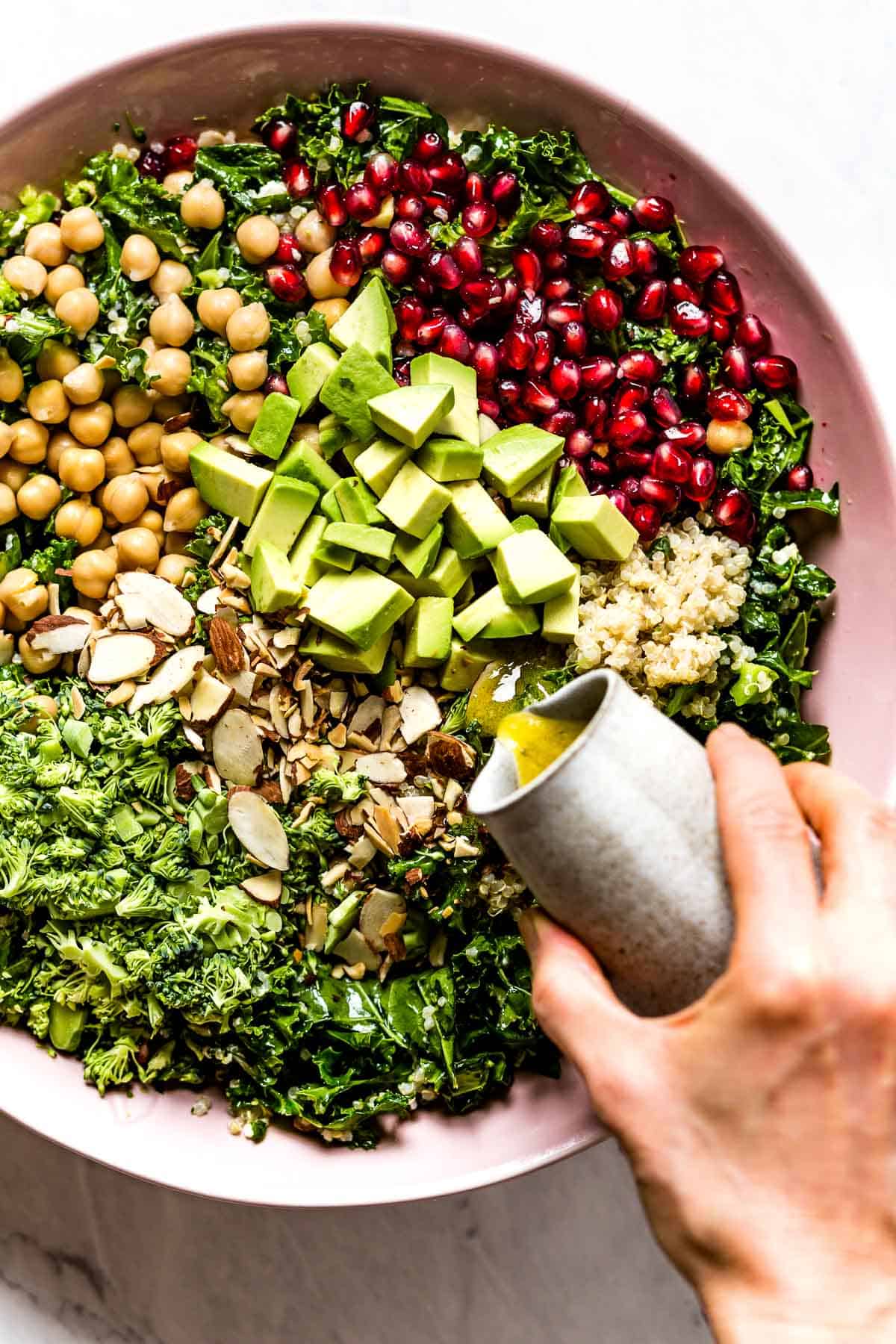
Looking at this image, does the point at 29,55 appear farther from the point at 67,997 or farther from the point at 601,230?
the point at 67,997

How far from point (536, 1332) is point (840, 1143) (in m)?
1.18

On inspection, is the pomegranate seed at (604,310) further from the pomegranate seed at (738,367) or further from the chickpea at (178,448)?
the chickpea at (178,448)

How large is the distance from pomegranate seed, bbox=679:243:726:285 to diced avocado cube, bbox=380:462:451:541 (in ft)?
1.84

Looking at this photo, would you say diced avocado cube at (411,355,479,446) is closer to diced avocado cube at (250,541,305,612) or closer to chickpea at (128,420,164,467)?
diced avocado cube at (250,541,305,612)

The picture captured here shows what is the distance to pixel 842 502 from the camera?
6.24ft

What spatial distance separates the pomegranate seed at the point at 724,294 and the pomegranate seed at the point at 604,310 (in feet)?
0.49

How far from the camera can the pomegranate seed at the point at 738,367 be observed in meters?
1.90

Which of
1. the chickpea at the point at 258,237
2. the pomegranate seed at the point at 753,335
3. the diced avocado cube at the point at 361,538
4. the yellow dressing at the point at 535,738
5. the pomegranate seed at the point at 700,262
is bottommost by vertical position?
the diced avocado cube at the point at 361,538

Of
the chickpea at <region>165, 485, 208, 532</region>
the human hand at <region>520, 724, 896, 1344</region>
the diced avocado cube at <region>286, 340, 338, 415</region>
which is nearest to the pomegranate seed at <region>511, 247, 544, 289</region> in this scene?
the diced avocado cube at <region>286, 340, 338, 415</region>

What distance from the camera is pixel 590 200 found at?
1905mm

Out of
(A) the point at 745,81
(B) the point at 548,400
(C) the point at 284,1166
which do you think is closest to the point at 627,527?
(B) the point at 548,400

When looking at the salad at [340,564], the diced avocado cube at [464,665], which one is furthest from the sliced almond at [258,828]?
the diced avocado cube at [464,665]

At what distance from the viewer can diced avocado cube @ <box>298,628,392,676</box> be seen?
1.86m

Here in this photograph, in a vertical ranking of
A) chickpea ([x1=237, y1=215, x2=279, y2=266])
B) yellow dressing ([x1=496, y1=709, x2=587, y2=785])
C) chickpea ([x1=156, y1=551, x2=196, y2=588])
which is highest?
chickpea ([x1=237, y1=215, x2=279, y2=266])
